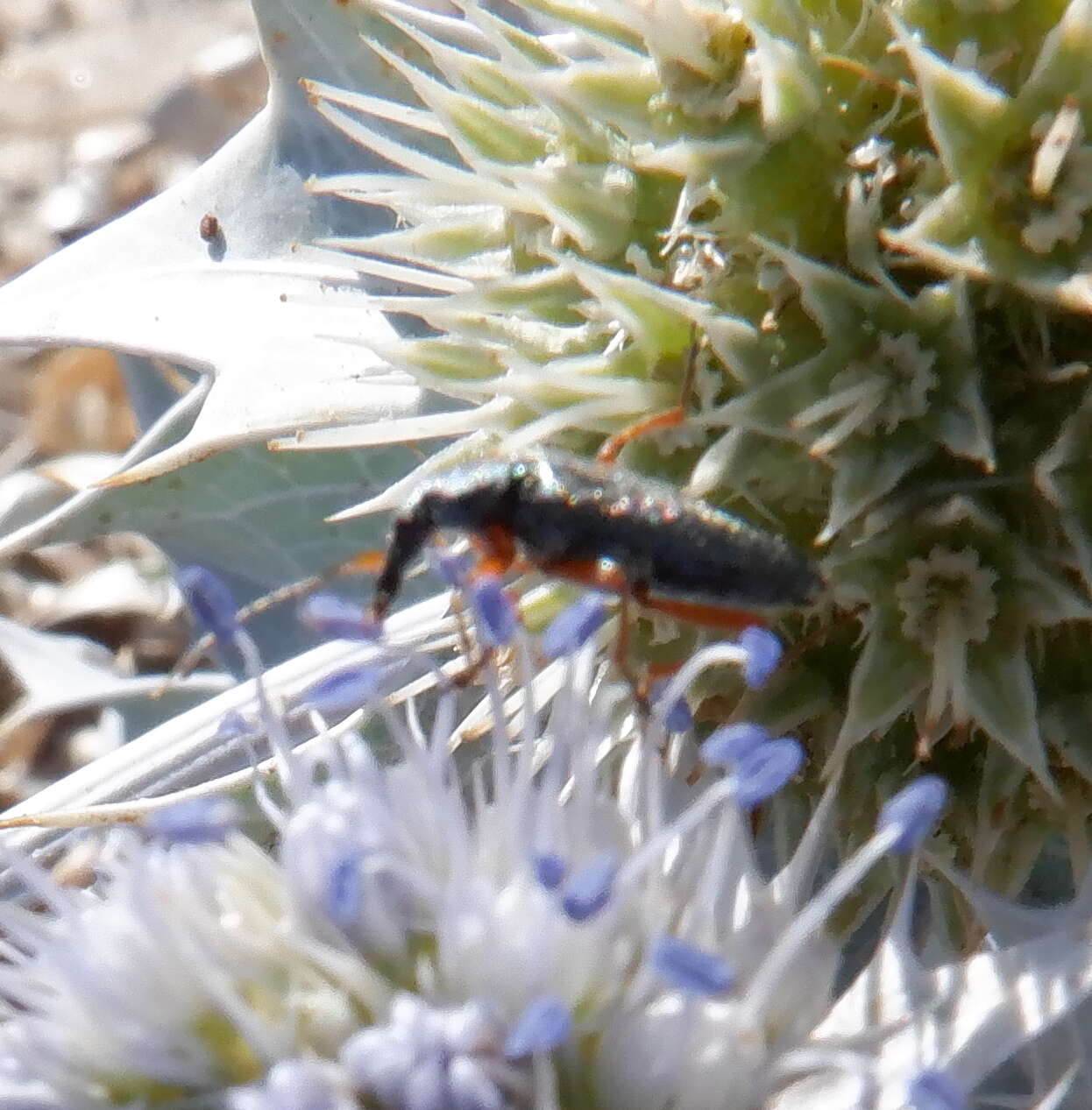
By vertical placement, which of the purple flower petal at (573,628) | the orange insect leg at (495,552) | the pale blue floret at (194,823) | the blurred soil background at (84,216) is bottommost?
the pale blue floret at (194,823)

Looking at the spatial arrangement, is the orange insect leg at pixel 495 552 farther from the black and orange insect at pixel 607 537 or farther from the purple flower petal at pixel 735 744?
the purple flower petal at pixel 735 744

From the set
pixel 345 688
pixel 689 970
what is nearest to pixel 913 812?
pixel 689 970

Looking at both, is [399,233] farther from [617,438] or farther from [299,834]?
[299,834]

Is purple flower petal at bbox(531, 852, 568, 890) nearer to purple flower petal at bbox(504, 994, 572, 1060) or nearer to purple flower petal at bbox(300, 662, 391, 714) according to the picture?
purple flower petal at bbox(504, 994, 572, 1060)

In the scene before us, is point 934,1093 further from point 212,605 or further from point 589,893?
point 212,605

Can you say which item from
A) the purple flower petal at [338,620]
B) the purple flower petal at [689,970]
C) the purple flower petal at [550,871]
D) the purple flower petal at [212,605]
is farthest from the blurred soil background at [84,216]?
the purple flower petal at [689,970]

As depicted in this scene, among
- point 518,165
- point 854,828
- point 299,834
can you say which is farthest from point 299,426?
point 854,828

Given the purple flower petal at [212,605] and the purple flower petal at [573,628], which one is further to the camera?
the purple flower petal at [212,605]
